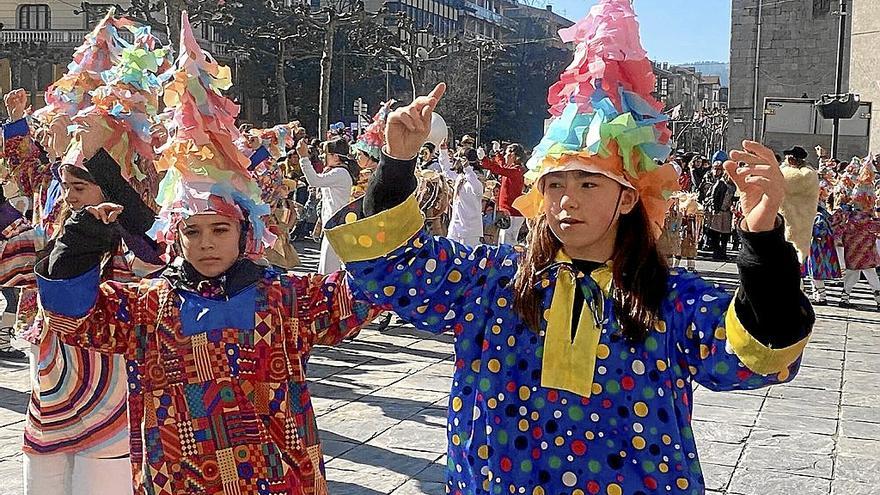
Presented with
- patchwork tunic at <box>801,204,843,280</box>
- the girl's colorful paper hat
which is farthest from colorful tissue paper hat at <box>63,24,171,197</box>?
the girl's colorful paper hat

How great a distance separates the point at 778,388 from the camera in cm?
807

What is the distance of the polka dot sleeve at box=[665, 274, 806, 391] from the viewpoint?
216cm

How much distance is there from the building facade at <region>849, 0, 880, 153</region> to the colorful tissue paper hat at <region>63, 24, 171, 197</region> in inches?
978

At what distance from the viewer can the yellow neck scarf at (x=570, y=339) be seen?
2328 mm

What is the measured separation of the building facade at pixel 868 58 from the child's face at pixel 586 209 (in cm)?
2590

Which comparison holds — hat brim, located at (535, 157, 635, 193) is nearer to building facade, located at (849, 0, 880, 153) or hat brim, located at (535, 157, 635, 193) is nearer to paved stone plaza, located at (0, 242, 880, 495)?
paved stone plaza, located at (0, 242, 880, 495)

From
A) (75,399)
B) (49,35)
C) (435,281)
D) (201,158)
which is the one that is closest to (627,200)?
(435,281)

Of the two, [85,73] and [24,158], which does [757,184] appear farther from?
[24,158]

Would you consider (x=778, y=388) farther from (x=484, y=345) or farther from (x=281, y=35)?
(x=281, y=35)

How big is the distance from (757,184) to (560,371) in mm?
593

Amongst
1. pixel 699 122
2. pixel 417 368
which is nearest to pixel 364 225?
pixel 417 368

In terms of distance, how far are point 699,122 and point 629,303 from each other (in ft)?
197

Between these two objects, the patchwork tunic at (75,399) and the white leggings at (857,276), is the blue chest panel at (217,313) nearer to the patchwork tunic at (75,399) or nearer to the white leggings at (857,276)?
the patchwork tunic at (75,399)

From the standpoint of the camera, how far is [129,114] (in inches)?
161
